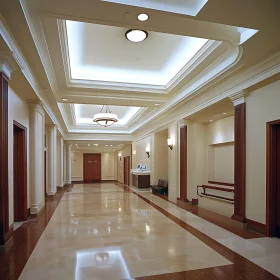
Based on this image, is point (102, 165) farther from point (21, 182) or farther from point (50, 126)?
point (21, 182)

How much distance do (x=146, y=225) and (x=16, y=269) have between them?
271 centimetres

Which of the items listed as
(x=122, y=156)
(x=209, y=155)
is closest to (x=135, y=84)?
(x=209, y=155)

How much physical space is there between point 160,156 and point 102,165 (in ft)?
37.7

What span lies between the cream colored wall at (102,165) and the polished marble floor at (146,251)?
15.5 meters

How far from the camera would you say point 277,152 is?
417 centimetres

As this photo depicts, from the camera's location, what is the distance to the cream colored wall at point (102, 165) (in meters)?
20.7

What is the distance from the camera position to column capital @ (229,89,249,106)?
4.71 meters

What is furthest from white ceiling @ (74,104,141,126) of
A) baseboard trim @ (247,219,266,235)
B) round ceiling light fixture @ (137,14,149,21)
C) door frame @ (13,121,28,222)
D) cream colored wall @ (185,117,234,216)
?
round ceiling light fixture @ (137,14,149,21)

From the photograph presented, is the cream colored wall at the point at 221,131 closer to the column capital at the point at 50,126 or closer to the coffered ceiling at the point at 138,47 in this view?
the coffered ceiling at the point at 138,47

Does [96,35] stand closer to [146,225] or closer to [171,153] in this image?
[146,225]

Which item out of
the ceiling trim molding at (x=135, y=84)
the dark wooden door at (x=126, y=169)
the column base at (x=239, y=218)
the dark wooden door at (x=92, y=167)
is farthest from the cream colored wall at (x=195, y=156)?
the dark wooden door at (x=92, y=167)

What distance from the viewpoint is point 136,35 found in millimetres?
4133

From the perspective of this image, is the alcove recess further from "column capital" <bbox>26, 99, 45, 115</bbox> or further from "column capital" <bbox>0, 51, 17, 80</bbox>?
"column capital" <bbox>0, 51, 17, 80</bbox>

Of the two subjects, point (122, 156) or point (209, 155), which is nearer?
point (209, 155)
